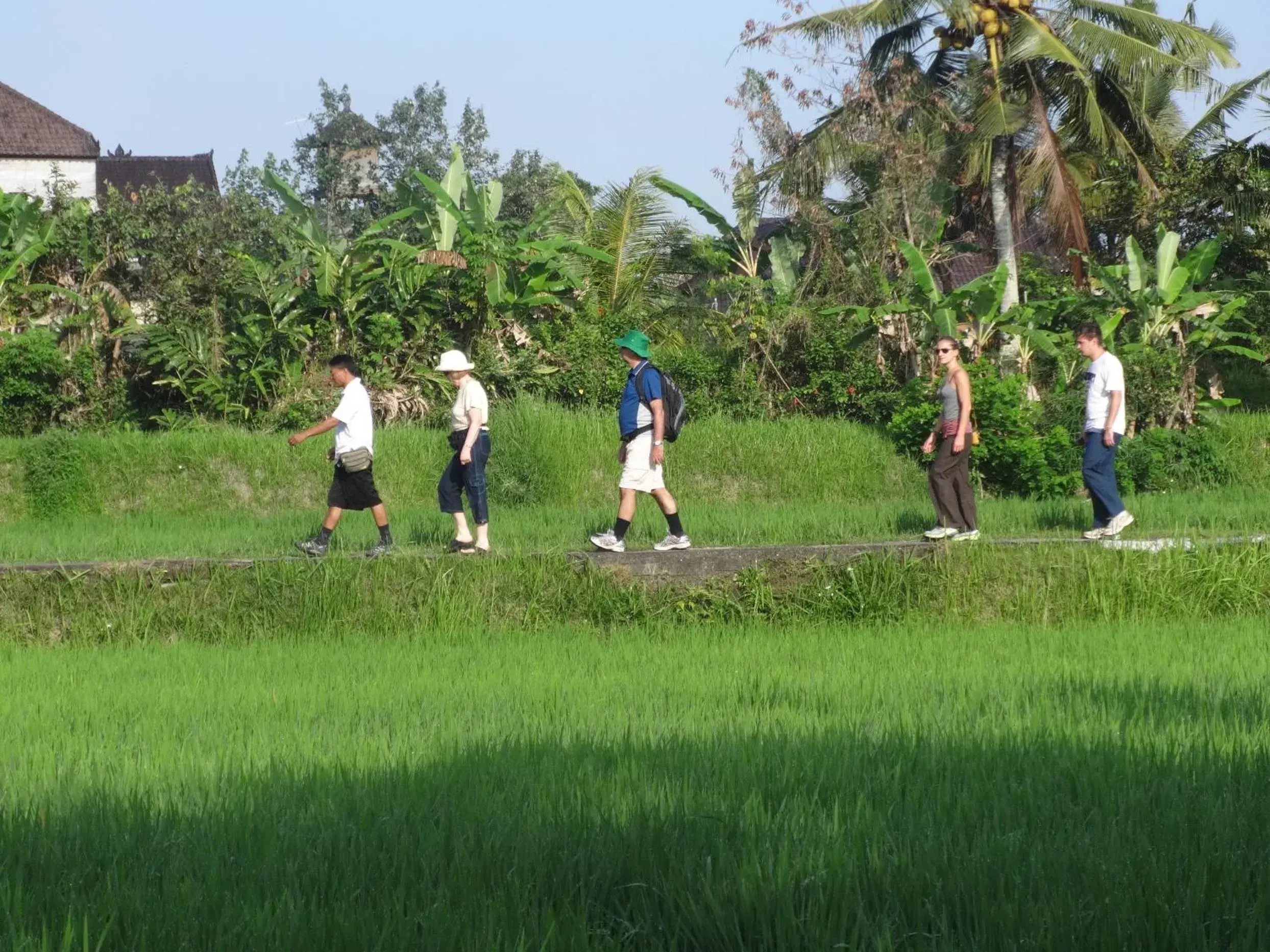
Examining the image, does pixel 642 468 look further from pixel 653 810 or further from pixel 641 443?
pixel 653 810

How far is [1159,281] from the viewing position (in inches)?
736

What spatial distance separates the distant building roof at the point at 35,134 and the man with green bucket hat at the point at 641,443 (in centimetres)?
3567

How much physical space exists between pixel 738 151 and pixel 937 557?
12.9 m

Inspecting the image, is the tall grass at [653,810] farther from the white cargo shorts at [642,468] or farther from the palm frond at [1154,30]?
the palm frond at [1154,30]

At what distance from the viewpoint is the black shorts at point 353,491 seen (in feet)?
34.4

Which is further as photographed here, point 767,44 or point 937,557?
point 767,44

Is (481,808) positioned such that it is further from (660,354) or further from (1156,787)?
(660,354)

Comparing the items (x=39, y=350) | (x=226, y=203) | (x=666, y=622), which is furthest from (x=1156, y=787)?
(x=226, y=203)

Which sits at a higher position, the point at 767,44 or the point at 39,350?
the point at 767,44

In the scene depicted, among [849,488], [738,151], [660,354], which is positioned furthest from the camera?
[738,151]

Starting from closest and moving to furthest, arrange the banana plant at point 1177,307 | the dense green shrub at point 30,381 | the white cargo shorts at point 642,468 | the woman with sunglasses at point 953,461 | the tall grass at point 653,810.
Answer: the tall grass at point 653,810, the white cargo shorts at point 642,468, the woman with sunglasses at point 953,461, the banana plant at point 1177,307, the dense green shrub at point 30,381

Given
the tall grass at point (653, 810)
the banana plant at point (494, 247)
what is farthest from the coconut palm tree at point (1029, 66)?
the tall grass at point (653, 810)

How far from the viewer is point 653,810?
170 inches

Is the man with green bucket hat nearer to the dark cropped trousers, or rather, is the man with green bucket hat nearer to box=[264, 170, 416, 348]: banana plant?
the dark cropped trousers
